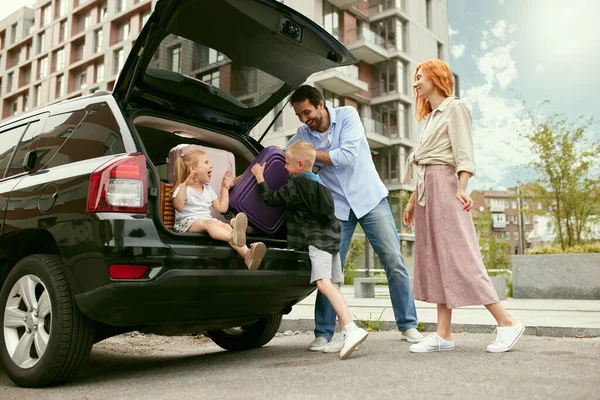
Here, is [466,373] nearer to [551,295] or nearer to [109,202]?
[109,202]

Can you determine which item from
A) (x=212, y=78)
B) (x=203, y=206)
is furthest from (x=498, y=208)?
(x=203, y=206)

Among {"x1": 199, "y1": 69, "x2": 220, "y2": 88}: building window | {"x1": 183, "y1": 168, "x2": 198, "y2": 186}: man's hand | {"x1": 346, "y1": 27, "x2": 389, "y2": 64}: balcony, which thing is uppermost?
{"x1": 346, "y1": 27, "x2": 389, "y2": 64}: balcony

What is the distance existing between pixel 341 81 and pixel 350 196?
89.1 ft

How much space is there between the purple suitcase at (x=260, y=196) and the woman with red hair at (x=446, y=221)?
91cm

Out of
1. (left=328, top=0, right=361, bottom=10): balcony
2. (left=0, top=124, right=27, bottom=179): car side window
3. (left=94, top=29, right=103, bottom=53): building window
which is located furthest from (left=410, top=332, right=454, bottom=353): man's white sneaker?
(left=94, top=29, right=103, bottom=53): building window

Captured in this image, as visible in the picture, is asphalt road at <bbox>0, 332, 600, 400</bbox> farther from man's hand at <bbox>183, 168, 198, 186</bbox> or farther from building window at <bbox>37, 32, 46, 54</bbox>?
building window at <bbox>37, 32, 46, 54</bbox>

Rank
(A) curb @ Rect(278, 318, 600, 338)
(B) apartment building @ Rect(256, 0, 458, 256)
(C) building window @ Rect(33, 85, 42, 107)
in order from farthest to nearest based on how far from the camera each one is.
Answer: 1. (C) building window @ Rect(33, 85, 42, 107)
2. (B) apartment building @ Rect(256, 0, 458, 256)
3. (A) curb @ Rect(278, 318, 600, 338)

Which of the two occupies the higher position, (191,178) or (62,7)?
(62,7)

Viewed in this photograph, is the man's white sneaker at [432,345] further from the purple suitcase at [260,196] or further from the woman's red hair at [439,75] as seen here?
the woman's red hair at [439,75]

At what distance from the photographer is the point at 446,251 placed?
12.0 ft

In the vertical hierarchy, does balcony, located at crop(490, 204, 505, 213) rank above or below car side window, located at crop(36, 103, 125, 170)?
above

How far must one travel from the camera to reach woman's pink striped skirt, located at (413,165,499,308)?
356cm

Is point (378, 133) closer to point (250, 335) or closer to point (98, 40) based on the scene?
point (98, 40)

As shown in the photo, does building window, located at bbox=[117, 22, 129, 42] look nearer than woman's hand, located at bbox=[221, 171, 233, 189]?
No
